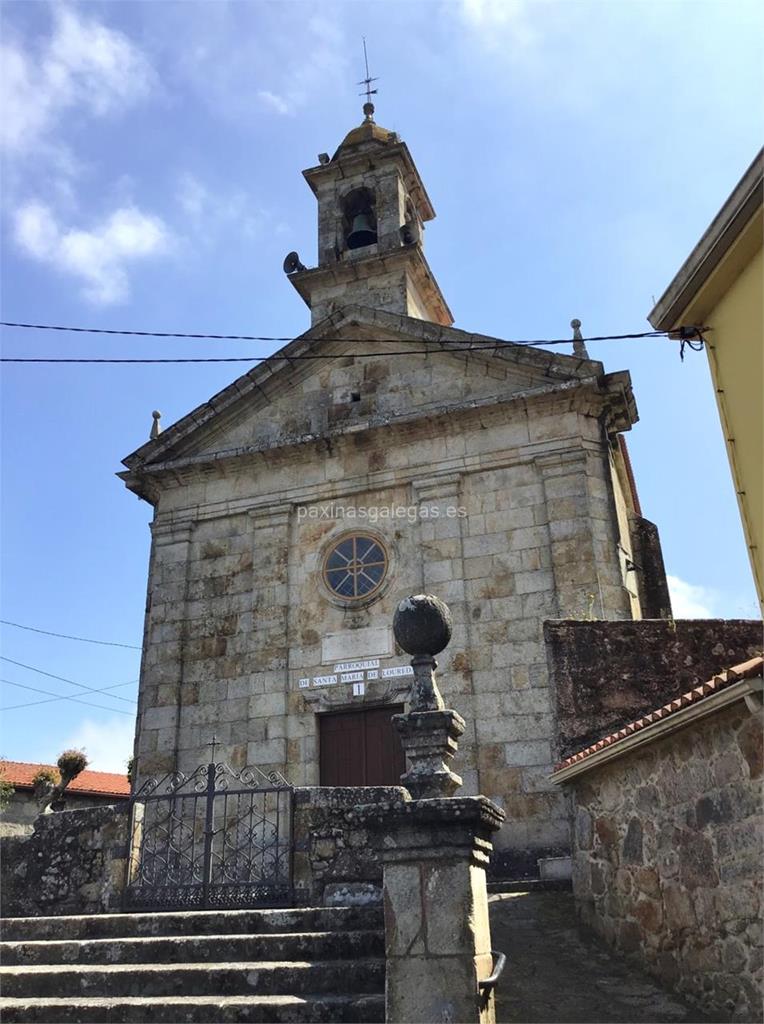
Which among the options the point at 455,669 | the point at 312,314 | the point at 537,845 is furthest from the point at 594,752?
the point at 312,314

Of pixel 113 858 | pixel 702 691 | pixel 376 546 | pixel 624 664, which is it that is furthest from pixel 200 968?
pixel 376 546

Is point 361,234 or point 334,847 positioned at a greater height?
point 361,234

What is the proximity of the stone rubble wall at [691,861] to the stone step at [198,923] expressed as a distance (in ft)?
7.17

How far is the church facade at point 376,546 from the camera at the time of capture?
12297mm

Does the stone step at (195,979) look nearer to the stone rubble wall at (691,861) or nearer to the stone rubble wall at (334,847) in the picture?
the stone rubble wall at (334,847)

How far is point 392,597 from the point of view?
13.2 metres

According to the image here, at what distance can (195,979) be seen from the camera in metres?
5.93

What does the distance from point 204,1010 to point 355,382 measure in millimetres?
10999

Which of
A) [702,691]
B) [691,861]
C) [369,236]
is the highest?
[369,236]

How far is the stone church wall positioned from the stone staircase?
531cm

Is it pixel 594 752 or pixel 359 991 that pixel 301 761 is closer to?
pixel 594 752

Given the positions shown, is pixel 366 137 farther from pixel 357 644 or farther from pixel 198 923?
pixel 198 923

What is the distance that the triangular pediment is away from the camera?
46.0 ft

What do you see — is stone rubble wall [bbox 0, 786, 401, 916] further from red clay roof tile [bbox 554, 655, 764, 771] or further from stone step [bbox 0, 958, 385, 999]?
red clay roof tile [bbox 554, 655, 764, 771]
